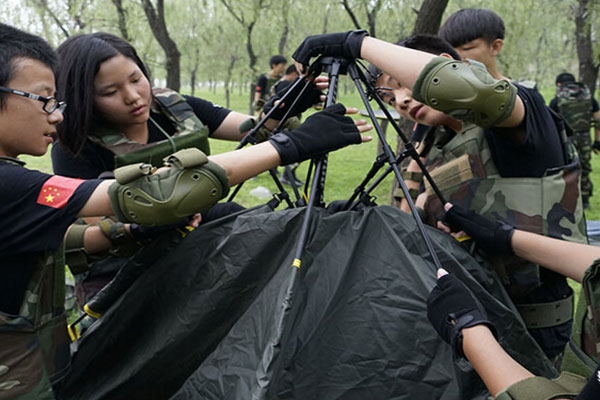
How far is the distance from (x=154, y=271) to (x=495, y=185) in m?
1.37

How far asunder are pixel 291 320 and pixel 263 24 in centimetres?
1795

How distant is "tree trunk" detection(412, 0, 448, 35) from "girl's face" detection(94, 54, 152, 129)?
3.45 meters

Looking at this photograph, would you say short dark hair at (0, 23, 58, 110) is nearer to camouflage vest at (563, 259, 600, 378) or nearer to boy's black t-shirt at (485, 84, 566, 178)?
boy's black t-shirt at (485, 84, 566, 178)

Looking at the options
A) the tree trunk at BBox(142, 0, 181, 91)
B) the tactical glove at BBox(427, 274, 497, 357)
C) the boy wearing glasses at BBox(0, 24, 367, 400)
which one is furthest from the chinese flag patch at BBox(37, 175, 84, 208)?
the tree trunk at BBox(142, 0, 181, 91)

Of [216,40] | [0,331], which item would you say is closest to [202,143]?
[0,331]

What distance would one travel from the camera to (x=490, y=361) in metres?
1.30

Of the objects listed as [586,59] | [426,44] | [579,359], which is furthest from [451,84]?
[586,59]

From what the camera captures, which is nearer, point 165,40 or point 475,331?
point 475,331

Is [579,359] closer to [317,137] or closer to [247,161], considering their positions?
[317,137]

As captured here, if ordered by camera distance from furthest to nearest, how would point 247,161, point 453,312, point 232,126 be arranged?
point 232,126 → point 247,161 → point 453,312

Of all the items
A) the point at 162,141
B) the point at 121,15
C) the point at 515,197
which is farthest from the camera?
the point at 121,15

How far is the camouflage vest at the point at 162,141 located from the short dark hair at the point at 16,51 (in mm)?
509

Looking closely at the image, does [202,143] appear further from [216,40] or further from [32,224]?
[216,40]

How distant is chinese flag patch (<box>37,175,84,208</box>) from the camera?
150cm
